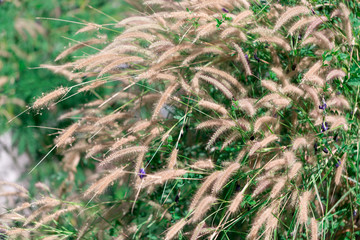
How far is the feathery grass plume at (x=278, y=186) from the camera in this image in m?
1.64

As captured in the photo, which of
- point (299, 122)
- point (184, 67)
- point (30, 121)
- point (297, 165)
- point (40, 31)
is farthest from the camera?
point (40, 31)

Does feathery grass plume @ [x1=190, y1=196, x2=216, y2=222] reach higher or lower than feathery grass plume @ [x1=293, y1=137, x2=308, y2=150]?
lower

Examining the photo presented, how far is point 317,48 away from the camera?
83.8 inches

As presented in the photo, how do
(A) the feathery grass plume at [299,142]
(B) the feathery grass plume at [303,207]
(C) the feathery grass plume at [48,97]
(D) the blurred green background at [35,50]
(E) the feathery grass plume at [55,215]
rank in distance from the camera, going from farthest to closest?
(D) the blurred green background at [35,50] < (E) the feathery grass plume at [55,215] < (C) the feathery grass plume at [48,97] < (A) the feathery grass plume at [299,142] < (B) the feathery grass plume at [303,207]

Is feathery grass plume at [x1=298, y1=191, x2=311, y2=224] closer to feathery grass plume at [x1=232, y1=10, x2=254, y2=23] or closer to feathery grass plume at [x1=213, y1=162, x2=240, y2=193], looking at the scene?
feathery grass plume at [x1=213, y1=162, x2=240, y2=193]

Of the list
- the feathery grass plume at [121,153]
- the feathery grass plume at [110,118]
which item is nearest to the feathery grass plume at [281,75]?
the feathery grass plume at [121,153]

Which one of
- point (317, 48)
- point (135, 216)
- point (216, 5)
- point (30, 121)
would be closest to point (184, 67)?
point (216, 5)

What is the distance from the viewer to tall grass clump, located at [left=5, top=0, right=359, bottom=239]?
68.4 inches

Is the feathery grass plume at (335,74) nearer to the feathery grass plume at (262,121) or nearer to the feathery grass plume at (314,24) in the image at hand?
the feathery grass plume at (314,24)

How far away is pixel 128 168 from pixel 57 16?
1869 mm

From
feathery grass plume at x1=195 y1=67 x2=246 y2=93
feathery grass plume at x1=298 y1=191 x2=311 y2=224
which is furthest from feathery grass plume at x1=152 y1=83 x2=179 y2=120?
feathery grass plume at x1=298 y1=191 x2=311 y2=224

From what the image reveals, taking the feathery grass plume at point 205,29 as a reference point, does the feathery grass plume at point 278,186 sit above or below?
below

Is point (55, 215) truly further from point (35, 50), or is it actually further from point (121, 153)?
point (35, 50)

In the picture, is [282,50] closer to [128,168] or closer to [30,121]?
[128,168]
